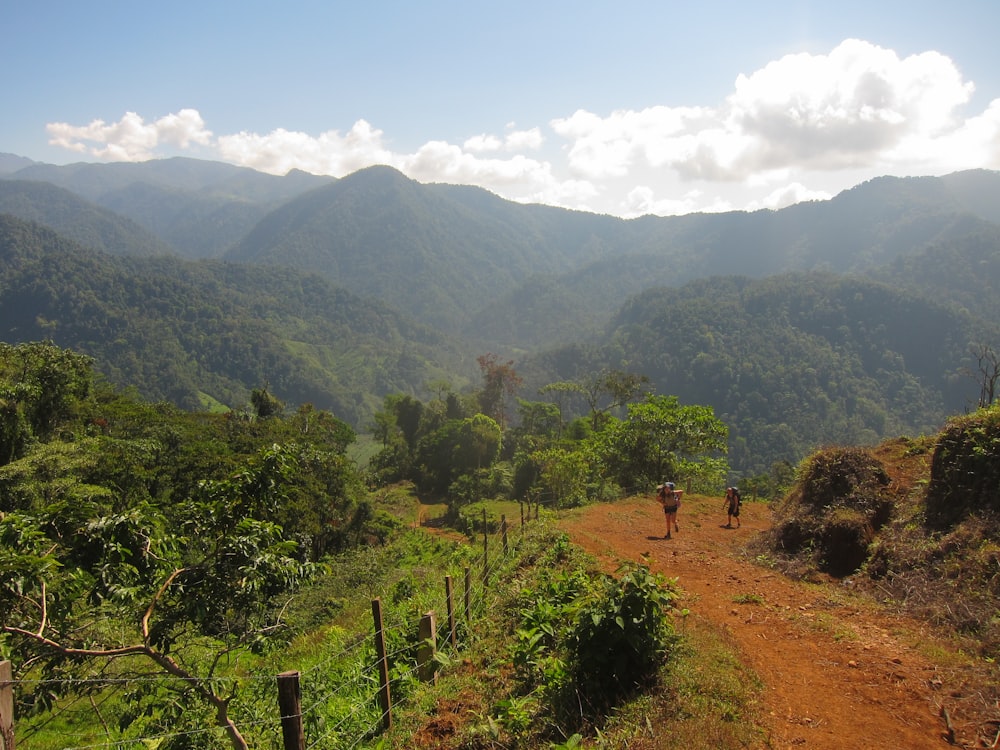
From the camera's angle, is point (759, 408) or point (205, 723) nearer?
point (205, 723)

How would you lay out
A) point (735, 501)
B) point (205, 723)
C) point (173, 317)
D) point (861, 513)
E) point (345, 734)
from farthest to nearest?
point (173, 317) → point (735, 501) → point (861, 513) → point (345, 734) → point (205, 723)

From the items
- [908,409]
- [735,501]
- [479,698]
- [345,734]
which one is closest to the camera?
[345,734]

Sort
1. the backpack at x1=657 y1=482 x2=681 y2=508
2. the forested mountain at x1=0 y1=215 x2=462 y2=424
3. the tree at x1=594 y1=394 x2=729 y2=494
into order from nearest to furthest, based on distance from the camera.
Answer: the backpack at x1=657 y1=482 x2=681 y2=508
the tree at x1=594 y1=394 x2=729 y2=494
the forested mountain at x1=0 y1=215 x2=462 y2=424

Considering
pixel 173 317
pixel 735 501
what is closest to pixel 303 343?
pixel 173 317

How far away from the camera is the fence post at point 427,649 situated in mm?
6858

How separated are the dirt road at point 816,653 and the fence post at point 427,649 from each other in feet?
11.9

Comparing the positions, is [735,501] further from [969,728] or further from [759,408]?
[759,408]

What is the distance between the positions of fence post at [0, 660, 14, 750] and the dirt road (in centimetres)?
539

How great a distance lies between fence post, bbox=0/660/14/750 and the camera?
9.76 feet

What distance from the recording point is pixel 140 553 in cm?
473

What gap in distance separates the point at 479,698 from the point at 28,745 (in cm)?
927

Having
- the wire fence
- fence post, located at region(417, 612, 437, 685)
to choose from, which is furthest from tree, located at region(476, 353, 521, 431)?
fence post, located at region(417, 612, 437, 685)

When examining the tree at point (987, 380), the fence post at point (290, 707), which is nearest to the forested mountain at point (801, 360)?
the tree at point (987, 380)

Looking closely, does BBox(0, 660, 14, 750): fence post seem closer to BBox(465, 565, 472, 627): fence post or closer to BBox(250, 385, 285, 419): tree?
BBox(465, 565, 472, 627): fence post
